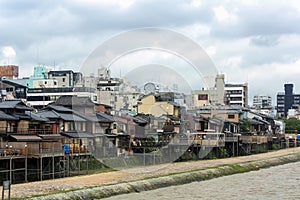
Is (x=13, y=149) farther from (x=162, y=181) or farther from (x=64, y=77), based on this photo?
(x=64, y=77)

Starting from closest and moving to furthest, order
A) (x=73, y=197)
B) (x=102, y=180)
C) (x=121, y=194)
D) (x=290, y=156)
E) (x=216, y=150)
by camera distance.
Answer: (x=73, y=197), (x=121, y=194), (x=102, y=180), (x=216, y=150), (x=290, y=156)

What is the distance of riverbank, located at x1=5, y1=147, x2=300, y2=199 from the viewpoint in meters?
31.2

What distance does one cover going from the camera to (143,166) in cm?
5144

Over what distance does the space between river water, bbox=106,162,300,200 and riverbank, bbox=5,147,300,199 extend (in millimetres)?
882

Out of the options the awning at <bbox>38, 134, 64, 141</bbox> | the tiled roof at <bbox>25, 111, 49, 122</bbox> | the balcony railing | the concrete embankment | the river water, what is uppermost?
the tiled roof at <bbox>25, 111, 49, 122</bbox>

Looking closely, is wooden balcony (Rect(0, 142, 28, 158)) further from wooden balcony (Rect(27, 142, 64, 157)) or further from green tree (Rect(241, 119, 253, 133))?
green tree (Rect(241, 119, 253, 133))

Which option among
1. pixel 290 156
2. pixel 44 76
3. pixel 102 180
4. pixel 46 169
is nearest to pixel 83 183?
pixel 102 180

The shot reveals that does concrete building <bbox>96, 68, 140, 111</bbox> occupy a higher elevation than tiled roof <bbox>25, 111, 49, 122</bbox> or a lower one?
higher

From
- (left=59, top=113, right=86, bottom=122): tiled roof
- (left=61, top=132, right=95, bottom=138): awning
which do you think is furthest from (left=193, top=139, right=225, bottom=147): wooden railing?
(left=59, top=113, right=86, bottom=122): tiled roof

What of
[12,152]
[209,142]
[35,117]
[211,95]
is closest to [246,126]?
[209,142]

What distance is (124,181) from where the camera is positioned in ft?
125

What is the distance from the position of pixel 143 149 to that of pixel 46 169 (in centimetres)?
1620

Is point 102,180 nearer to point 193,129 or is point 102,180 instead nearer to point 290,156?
point 193,129

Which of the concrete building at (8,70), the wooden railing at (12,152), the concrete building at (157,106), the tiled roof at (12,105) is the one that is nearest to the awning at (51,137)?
the tiled roof at (12,105)
